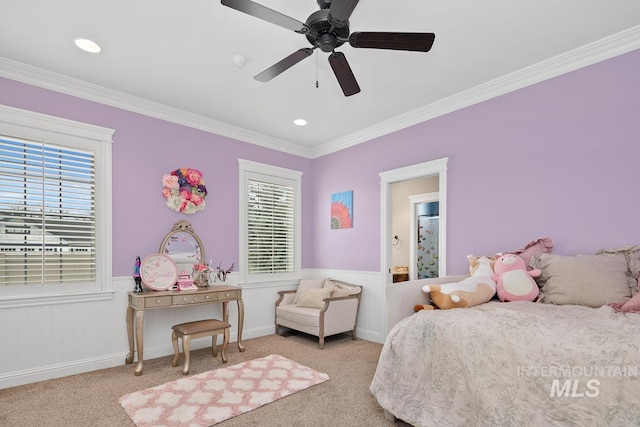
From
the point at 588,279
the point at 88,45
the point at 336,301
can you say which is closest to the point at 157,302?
the point at 336,301

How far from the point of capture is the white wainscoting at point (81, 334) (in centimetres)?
301

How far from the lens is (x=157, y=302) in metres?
3.38

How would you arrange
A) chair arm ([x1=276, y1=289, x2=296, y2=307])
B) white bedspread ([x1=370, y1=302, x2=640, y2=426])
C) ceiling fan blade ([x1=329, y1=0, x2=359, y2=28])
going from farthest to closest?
chair arm ([x1=276, y1=289, x2=296, y2=307]) → ceiling fan blade ([x1=329, y1=0, x2=359, y2=28]) → white bedspread ([x1=370, y1=302, x2=640, y2=426])

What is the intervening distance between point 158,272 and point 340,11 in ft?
10.3

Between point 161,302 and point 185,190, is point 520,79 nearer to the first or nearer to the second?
point 185,190

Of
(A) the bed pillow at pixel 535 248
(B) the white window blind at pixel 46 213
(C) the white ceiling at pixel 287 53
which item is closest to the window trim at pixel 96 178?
(B) the white window blind at pixel 46 213

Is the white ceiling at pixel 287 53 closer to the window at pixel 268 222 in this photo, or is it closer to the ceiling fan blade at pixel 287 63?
the ceiling fan blade at pixel 287 63

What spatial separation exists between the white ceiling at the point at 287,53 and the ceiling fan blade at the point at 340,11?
480mm

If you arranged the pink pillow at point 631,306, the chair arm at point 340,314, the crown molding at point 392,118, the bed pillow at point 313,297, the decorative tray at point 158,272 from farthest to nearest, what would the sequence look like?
the bed pillow at point 313,297 < the chair arm at point 340,314 < the decorative tray at point 158,272 < the crown molding at point 392,118 < the pink pillow at point 631,306

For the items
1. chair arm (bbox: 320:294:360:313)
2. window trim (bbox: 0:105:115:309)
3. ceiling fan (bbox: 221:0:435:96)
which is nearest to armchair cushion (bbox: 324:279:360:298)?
chair arm (bbox: 320:294:360:313)

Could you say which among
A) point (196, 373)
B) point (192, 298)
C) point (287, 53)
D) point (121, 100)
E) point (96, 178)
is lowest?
point (196, 373)

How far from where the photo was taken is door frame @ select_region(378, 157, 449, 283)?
3.76 m

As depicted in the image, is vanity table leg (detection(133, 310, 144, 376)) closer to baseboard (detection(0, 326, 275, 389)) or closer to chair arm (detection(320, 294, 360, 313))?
baseboard (detection(0, 326, 275, 389))

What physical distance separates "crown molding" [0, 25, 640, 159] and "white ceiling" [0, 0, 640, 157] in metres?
0.01
